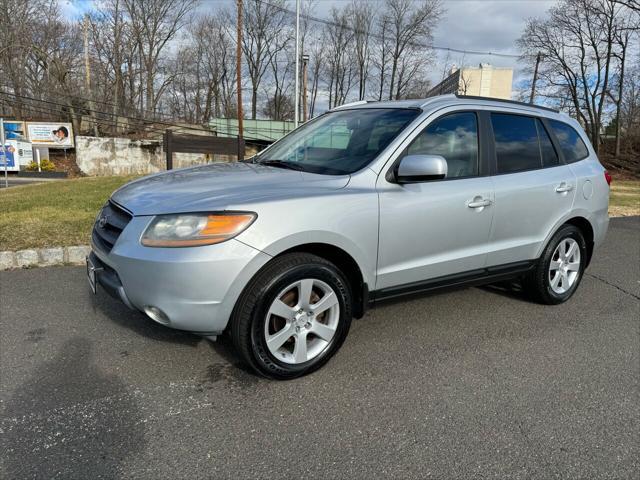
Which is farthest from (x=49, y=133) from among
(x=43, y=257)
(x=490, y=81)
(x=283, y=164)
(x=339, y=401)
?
(x=490, y=81)

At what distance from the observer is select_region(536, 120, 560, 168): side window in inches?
154

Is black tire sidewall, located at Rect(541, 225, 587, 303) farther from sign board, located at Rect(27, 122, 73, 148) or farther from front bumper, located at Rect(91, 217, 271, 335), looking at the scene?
sign board, located at Rect(27, 122, 73, 148)

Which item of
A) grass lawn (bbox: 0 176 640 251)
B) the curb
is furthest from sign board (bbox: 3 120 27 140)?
the curb

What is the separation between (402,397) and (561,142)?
286cm

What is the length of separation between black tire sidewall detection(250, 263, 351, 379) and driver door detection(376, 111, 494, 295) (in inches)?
12.3

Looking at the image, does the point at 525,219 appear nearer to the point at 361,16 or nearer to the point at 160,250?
the point at 160,250

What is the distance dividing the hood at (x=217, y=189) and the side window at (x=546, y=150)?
2.04m

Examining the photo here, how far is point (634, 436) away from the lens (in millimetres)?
2334

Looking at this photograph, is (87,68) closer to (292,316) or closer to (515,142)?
(515,142)

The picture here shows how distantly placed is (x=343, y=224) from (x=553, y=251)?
2227 mm

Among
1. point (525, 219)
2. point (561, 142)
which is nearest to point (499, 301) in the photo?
point (525, 219)

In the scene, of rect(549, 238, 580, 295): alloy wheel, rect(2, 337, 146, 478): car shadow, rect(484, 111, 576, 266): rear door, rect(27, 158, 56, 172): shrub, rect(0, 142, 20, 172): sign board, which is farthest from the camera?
rect(27, 158, 56, 172): shrub

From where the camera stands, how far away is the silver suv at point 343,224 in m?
2.46

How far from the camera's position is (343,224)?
9.00ft
